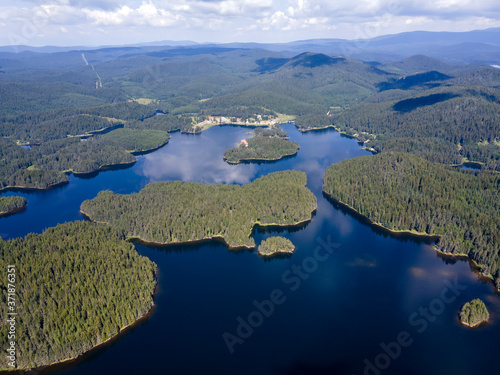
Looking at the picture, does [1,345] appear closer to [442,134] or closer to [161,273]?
[161,273]

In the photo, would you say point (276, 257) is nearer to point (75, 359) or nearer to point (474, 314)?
point (474, 314)

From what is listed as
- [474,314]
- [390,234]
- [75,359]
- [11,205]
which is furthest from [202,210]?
[474,314]

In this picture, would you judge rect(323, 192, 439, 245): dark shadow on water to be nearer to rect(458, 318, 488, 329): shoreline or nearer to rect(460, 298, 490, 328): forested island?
rect(460, 298, 490, 328): forested island

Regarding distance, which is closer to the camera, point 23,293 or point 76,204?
point 23,293

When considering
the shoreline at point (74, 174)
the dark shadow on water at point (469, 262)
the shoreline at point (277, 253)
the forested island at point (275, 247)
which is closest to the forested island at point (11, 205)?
the shoreline at point (74, 174)

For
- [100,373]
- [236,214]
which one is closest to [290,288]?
[236,214]
